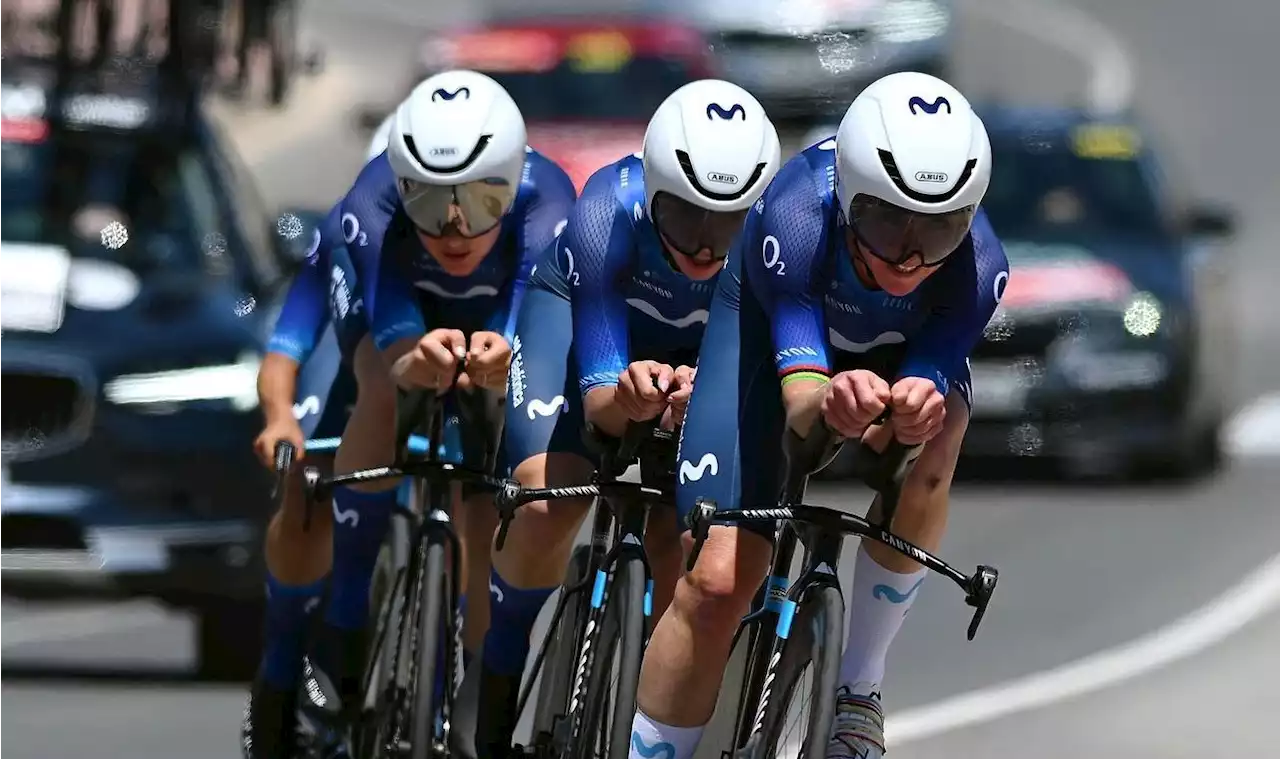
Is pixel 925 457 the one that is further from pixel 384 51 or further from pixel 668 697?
pixel 384 51

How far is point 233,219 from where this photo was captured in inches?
483

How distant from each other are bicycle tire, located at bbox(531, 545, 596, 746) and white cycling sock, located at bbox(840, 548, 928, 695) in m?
0.79

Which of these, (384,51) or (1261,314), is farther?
(384,51)

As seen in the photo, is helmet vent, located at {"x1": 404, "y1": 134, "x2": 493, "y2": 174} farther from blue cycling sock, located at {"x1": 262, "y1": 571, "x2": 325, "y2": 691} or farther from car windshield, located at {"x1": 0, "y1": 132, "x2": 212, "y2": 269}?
car windshield, located at {"x1": 0, "y1": 132, "x2": 212, "y2": 269}

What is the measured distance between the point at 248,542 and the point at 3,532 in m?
0.93

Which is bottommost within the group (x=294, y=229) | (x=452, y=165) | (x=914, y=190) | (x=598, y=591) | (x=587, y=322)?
(x=598, y=591)

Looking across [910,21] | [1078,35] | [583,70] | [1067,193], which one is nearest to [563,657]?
[1067,193]

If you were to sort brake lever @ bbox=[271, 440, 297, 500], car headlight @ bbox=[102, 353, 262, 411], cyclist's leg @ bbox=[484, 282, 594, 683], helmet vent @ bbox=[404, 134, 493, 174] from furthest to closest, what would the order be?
car headlight @ bbox=[102, 353, 262, 411]
brake lever @ bbox=[271, 440, 297, 500]
cyclist's leg @ bbox=[484, 282, 594, 683]
helmet vent @ bbox=[404, 134, 493, 174]

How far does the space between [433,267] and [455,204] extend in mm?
424

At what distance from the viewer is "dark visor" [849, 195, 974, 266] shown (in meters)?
6.62

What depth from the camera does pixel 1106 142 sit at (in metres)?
17.3

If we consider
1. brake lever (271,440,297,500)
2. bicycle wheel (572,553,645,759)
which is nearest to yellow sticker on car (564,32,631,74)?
brake lever (271,440,297,500)

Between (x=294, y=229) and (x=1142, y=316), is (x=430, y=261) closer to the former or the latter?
(x=294, y=229)

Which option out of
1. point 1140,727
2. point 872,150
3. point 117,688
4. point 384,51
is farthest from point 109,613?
point 384,51
